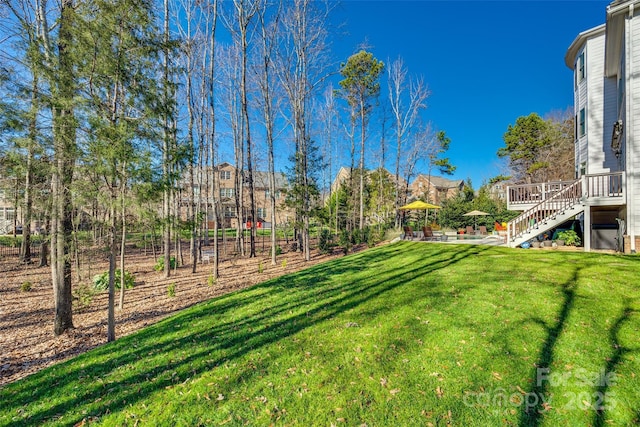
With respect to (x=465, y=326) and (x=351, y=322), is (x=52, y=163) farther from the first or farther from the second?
Answer: (x=465, y=326)

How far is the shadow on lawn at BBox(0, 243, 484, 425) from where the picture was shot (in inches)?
132

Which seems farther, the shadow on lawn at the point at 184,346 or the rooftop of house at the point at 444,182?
the rooftop of house at the point at 444,182

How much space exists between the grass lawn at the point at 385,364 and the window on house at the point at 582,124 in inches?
386

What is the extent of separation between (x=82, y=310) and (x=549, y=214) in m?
15.4

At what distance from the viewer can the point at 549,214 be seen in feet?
33.6

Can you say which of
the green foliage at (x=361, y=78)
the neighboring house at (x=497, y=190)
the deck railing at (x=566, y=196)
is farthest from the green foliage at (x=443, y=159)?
the deck railing at (x=566, y=196)

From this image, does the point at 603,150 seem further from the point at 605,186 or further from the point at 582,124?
the point at 605,186

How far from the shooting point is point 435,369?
3.38 m

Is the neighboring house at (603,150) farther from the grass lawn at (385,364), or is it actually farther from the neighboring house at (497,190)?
the neighboring house at (497,190)

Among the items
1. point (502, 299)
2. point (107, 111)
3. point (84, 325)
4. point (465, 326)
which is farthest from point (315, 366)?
point (84, 325)

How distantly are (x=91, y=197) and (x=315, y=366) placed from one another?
4741mm

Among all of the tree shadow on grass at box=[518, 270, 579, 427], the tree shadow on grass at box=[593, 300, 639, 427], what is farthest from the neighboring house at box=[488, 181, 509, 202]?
the tree shadow on grass at box=[593, 300, 639, 427]

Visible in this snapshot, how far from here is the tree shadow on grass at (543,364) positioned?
2617mm

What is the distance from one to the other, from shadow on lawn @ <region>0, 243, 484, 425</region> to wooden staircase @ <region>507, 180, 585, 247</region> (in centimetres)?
449
